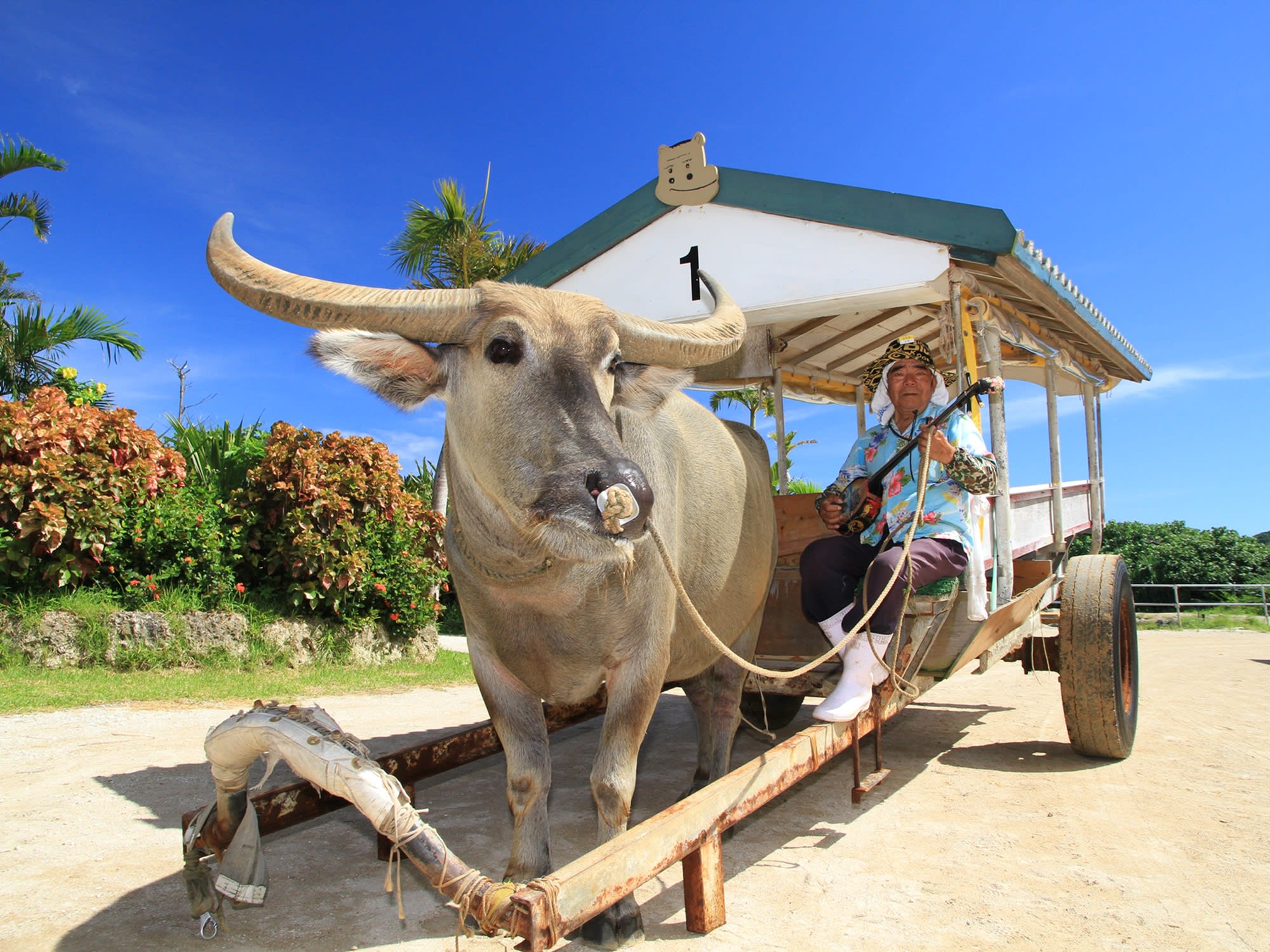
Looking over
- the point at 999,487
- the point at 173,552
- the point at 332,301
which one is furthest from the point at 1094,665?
the point at 173,552

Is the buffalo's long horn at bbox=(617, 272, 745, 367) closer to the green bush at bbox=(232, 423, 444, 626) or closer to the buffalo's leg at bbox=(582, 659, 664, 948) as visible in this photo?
the buffalo's leg at bbox=(582, 659, 664, 948)

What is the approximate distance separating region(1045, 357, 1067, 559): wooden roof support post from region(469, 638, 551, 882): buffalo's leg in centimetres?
455

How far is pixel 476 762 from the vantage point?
189 inches

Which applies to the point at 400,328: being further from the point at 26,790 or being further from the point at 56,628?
the point at 56,628

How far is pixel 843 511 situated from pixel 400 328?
244 cm

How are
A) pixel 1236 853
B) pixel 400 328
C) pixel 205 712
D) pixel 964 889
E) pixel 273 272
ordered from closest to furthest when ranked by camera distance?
pixel 273 272, pixel 400 328, pixel 964 889, pixel 1236 853, pixel 205 712

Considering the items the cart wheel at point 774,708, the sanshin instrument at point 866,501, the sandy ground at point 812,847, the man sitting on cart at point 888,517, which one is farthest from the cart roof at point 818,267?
the sandy ground at point 812,847

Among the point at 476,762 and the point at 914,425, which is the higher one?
the point at 914,425

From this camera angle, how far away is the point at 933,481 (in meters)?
3.74

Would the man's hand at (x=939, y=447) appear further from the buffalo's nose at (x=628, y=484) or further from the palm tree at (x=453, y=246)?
the palm tree at (x=453, y=246)

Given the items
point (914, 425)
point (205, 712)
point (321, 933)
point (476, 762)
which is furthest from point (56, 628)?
point (914, 425)

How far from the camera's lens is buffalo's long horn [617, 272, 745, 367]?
2656 millimetres

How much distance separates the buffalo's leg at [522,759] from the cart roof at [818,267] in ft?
8.73

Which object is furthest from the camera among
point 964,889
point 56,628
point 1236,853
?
point 56,628
